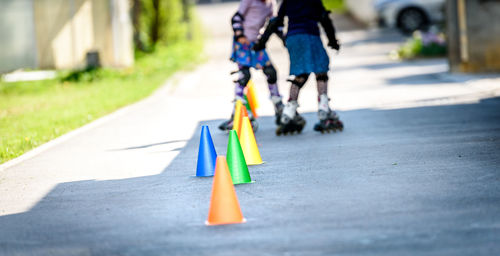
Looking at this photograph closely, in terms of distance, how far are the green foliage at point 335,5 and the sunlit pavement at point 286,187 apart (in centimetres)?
3020

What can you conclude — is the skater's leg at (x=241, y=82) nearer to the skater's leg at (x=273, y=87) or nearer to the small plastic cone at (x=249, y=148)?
the skater's leg at (x=273, y=87)

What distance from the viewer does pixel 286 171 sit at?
8273mm

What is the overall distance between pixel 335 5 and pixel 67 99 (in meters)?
31.1

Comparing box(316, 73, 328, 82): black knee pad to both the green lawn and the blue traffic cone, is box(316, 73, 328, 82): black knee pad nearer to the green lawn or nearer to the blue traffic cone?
the blue traffic cone

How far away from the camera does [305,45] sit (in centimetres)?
1059

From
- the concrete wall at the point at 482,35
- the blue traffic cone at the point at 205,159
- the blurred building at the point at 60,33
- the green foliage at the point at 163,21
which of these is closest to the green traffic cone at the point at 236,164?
the blue traffic cone at the point at 205,159

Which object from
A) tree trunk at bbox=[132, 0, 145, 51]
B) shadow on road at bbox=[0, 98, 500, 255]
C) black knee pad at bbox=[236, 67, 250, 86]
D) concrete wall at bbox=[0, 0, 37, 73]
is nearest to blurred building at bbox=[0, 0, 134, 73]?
concrete wall at bbox=[0, 0, 37, 73]

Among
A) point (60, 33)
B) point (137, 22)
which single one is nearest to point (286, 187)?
point (60, 33)

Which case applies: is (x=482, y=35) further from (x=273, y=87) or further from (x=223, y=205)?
(x=223, y=205)

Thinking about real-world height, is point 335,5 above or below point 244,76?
→ above

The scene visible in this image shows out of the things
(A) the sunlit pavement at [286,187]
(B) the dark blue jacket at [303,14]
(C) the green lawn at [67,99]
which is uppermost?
(B) the dark blue jacket at [303,14]

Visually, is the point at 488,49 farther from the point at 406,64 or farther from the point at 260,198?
the point at 260,198

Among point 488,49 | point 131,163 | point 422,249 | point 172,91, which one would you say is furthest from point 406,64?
point 422,249

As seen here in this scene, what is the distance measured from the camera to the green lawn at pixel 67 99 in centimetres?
1232
